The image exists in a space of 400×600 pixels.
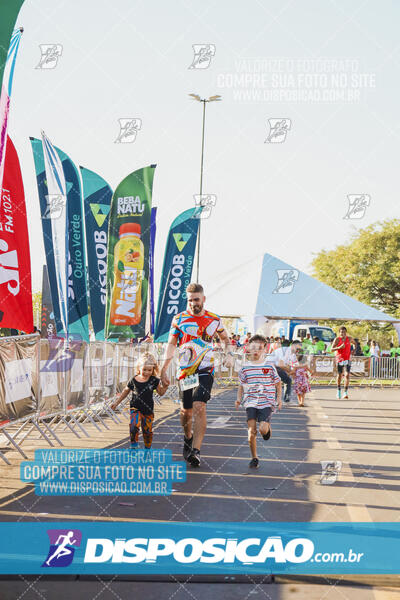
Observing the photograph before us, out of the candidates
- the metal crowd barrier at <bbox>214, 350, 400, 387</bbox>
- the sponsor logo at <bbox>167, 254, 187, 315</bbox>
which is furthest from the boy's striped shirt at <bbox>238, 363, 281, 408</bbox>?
the metal crowd barrier at <bbox>214, 350, 400, 387</bbox>

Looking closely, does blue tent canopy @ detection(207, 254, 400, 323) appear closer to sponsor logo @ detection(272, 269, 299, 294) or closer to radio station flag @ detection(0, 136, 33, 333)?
sponsor logo @ detection(272, 269, 299, 294)

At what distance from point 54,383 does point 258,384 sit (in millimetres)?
3325

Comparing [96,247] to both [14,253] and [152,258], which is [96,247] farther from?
[14,253]

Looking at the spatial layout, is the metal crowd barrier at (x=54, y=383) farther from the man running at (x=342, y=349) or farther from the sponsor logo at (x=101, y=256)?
the man running at (x=342, y=349)

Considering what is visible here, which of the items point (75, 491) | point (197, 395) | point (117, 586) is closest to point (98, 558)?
point (117, 586)

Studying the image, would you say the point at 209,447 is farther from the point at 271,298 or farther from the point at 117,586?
the point at 271,298

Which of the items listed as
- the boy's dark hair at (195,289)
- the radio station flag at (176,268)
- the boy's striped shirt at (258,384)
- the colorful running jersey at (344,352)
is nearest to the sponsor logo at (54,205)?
the boy's dark hair at (195,289)

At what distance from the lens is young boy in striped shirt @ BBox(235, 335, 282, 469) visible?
8.38 meters

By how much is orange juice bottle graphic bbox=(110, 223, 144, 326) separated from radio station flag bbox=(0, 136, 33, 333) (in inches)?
249

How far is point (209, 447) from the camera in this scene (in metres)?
10.0

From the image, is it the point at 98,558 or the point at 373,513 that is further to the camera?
the point at 373,513

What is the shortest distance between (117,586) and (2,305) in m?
5.86

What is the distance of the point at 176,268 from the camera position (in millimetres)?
20547

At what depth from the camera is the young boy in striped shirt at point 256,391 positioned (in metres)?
8.38
